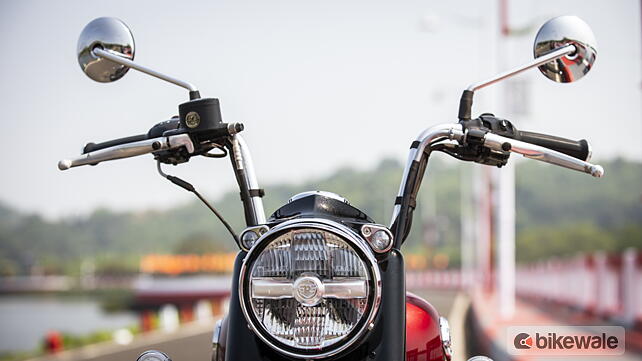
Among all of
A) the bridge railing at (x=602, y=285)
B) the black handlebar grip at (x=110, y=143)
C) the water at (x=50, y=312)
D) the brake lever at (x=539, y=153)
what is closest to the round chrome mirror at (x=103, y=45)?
the black handlebar grip at (x=110, y=143)

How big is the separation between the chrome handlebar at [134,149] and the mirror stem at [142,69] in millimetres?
155

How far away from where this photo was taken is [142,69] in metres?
2.86

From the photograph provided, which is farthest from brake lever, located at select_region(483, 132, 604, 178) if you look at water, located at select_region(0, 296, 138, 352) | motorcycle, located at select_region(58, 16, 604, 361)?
water, located at select_region(0, 296, 138, 352)

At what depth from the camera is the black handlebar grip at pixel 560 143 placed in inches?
108

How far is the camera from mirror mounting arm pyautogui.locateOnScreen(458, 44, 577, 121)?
268cm

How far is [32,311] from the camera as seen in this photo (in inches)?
4043

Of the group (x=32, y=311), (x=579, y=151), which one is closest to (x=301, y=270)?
(x=579, y=151)

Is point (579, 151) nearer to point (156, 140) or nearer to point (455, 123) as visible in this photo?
point (455, 123)

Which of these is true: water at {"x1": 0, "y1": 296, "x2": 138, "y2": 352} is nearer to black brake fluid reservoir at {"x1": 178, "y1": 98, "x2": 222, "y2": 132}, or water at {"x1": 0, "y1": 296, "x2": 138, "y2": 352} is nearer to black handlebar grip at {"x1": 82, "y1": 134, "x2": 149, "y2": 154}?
black handlebar grip at {"x1": 82, "y1": 134, "x2": 149, "y2": 154}

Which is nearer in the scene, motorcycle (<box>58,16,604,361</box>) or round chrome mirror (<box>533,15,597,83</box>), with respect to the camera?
motorcycle (<box>58,16,604,361</box>)

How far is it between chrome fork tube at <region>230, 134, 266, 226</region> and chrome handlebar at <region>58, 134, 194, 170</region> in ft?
0.42

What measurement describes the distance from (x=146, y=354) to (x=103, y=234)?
14250cm

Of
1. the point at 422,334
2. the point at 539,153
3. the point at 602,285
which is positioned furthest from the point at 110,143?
the point at 602,285

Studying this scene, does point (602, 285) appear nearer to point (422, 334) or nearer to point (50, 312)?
point (422, 334)
